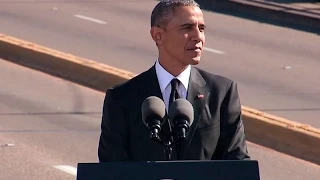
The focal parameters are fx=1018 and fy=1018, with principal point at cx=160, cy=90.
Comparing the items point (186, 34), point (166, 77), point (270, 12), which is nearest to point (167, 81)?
point (166, 77)

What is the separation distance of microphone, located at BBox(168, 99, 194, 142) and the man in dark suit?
0.81 ft

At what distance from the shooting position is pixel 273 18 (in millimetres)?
23062

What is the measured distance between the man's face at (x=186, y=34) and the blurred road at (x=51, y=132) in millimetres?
5975

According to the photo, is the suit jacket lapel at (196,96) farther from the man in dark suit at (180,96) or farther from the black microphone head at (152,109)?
the black microphone head at (152,109)

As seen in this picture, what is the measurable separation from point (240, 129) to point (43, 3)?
66.5ft

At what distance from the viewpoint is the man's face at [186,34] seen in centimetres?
445

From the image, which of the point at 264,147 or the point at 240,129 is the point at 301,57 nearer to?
the point at 264,147

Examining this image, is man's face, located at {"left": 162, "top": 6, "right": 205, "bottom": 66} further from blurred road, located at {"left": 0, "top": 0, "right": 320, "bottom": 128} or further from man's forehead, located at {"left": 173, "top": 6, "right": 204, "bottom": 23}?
blurred road, located at {"left": 0, "top": 0, "right": 320, "bottom": 128}

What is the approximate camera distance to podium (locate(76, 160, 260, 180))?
409 centimetres

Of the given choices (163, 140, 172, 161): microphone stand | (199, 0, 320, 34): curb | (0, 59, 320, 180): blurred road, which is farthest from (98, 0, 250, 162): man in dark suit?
(199, 0, 320, 34): curb

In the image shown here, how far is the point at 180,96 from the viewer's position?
15.1 ft

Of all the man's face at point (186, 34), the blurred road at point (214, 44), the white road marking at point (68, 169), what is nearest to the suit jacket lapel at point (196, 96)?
the man's face at point (186, 34)

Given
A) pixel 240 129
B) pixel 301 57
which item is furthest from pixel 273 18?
pixel 240 129

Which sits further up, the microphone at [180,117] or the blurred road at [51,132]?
the microphone at [180,117]
